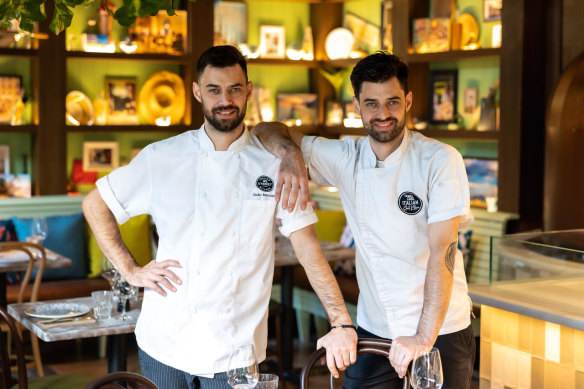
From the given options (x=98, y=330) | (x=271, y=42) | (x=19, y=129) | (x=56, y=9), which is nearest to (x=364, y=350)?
(x=56, y=9)

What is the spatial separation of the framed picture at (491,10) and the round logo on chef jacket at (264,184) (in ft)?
11.8

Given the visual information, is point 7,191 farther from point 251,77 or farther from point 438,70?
point 438,70

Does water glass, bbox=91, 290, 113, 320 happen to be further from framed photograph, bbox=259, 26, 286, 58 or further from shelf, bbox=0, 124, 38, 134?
framed photograph, bbox=259, 26, 286, 58

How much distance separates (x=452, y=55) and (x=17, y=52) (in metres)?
3.04

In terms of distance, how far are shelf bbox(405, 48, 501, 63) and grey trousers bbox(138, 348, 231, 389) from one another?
3.71m

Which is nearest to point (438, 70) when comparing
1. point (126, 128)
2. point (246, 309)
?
point (126, 128)

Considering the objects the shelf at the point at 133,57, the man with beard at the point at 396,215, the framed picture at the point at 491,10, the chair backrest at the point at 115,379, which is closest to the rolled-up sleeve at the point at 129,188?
the man with beard at the point at 396,215

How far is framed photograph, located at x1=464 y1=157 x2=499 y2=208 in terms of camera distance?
5898mm

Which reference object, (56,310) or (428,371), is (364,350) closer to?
(428,371)

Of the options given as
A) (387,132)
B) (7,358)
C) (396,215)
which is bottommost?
(7,358)

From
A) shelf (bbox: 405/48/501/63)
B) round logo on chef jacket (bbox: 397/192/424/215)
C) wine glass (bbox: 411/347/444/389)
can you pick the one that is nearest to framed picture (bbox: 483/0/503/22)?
shelf (bbox: 405/48/501/63)

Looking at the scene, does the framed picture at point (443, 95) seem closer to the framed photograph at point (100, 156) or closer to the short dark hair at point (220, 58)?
the framed photograph at point (100, 156)

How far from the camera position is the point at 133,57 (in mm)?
6637

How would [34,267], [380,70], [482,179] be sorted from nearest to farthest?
[380,70], [34,267], [482,179]
